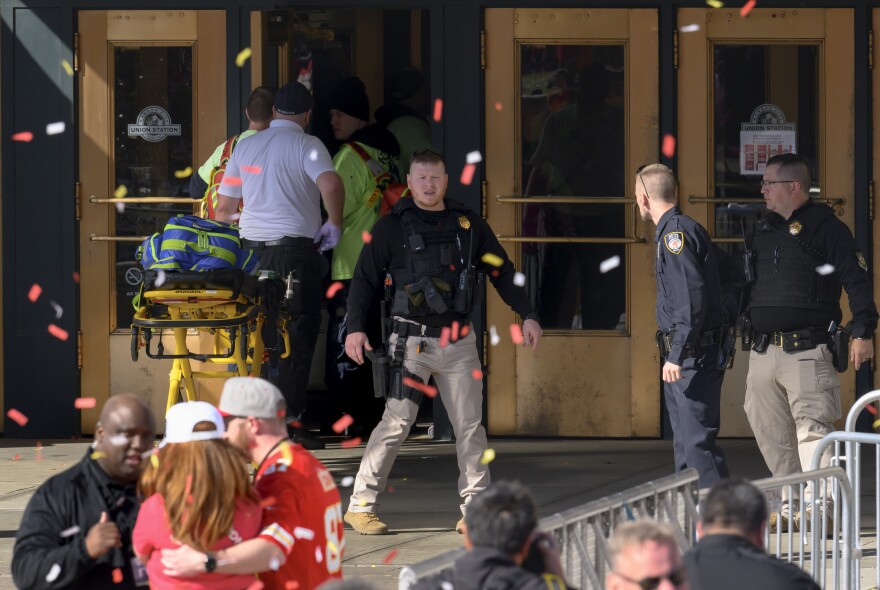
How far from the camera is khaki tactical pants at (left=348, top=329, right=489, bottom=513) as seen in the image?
779 centimetres

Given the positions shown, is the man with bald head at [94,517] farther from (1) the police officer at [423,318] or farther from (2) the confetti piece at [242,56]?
(2) the confetti piece at [242,56]

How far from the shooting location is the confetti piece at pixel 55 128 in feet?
33.7

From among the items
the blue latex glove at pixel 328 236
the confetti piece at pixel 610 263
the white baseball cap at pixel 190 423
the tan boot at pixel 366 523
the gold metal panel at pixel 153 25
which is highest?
the gold metal panel at pixel 153 25

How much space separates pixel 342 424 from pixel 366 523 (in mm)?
3114

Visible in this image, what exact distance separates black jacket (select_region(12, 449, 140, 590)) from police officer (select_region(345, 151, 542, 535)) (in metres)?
3.06

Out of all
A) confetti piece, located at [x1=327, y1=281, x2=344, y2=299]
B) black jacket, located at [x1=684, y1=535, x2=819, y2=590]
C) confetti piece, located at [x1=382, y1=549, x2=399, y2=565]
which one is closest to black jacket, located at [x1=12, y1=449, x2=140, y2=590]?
black jacket, located at [x1=684, y1=535, x2=819, y2=590]

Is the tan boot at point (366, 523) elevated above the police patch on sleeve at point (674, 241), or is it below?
below

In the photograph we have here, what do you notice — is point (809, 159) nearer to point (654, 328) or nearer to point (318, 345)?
point (654, 328)

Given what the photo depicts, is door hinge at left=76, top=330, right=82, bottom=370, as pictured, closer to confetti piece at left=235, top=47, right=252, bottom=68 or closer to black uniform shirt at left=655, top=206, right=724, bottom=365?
confetti piece at left=235, top=47, right=252, bottom=68

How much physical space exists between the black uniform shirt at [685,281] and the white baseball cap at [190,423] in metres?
3.10

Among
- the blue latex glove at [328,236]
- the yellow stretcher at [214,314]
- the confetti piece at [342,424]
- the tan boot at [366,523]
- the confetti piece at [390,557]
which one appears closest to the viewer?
the confetti piece at [390,557]

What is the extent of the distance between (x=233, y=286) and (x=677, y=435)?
2.34 meters

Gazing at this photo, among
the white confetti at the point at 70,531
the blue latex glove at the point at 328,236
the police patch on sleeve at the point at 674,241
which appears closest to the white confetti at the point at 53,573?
the white confetti at the point at 70,531

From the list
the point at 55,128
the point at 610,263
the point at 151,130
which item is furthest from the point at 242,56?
the point at 610,263
